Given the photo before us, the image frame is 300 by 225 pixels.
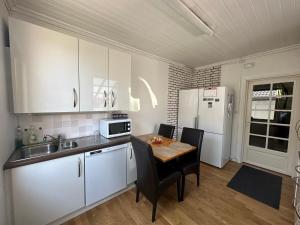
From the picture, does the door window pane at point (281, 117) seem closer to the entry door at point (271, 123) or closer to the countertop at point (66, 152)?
the entry door at point (271, 123)

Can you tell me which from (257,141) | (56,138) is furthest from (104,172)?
(257,141)

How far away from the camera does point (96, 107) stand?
2064mm

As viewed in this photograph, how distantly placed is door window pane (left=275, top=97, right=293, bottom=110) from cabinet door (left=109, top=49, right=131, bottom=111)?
10.4 ft

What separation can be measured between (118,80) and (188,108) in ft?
6.76

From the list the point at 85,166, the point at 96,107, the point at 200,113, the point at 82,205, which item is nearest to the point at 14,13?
the point at 96,107

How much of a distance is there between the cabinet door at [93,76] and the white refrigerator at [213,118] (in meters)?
2.23

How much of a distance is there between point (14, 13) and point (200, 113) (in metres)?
3.54

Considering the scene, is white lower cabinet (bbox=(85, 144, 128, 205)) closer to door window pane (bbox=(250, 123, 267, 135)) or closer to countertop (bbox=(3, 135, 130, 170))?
countertop (bbox=(3, 135, 130, 170))

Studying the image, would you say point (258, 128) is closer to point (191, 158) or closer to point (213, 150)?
point (213, 150)

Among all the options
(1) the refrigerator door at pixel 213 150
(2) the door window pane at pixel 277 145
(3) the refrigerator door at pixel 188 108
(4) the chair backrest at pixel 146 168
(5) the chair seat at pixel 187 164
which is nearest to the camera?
(4) the chair backrest at pixel 146 168

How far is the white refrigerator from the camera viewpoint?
9.87 feet

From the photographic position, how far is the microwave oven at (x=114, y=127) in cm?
221

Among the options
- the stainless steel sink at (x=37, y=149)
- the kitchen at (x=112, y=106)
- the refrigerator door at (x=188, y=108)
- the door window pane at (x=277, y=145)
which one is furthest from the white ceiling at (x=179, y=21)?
the door window pane at (x=277, y=145)

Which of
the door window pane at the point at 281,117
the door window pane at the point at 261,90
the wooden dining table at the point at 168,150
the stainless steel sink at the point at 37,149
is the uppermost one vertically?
the door window pane at the point at 261,90
